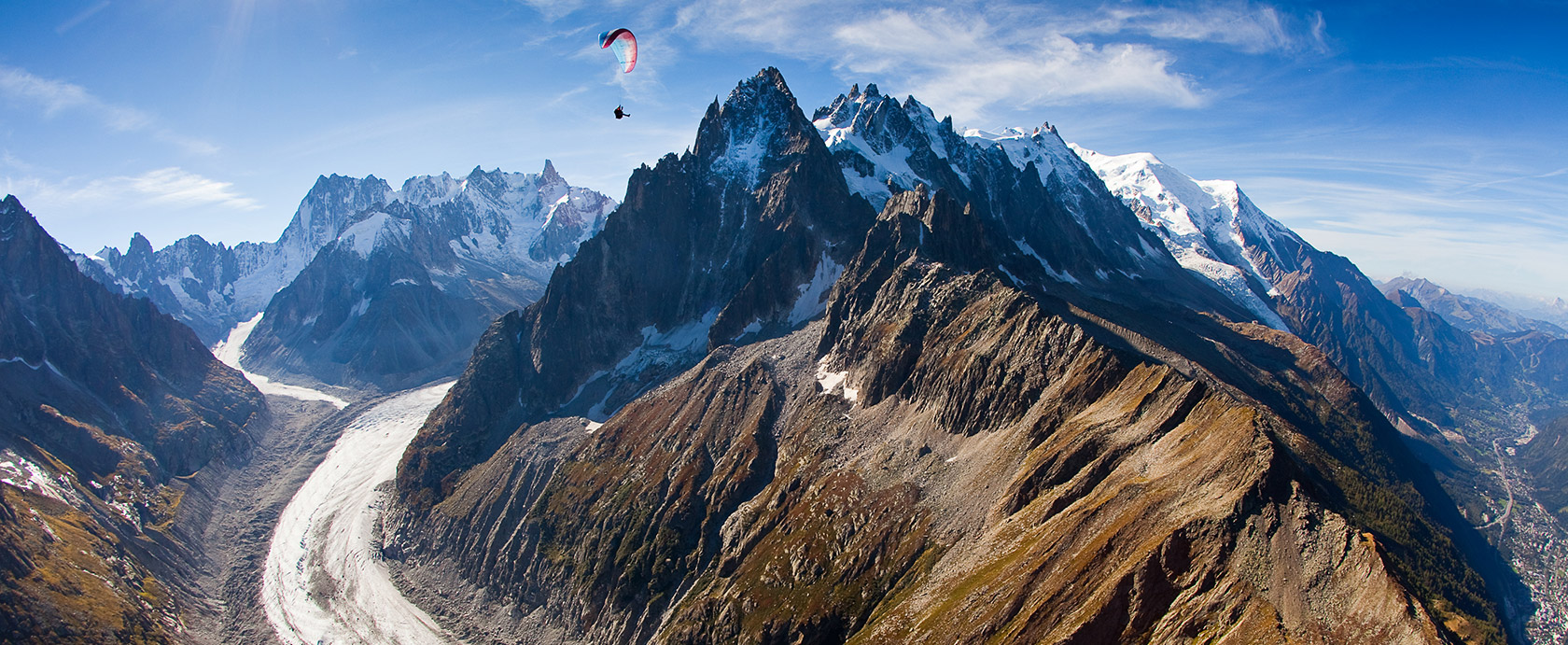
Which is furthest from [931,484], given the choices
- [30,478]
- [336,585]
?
[30,478]

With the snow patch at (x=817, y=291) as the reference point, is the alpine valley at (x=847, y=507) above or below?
below

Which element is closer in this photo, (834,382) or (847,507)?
(847,507)

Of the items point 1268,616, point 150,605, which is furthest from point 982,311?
point 150,605

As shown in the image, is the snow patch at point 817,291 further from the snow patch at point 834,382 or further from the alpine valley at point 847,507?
the snow patch at point 834,382

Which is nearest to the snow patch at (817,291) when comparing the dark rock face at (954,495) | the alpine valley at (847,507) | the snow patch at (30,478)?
the alpine valley at (847,507)

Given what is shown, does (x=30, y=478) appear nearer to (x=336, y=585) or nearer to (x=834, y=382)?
(x=336, y=585)

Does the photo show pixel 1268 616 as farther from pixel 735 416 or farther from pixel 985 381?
pixel 735 416
